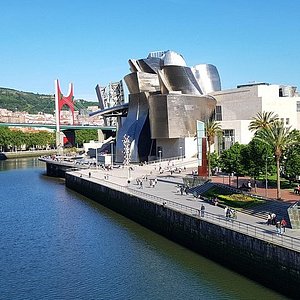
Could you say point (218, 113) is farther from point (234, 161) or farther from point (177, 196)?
point (177, 196)

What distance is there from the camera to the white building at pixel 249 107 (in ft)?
219

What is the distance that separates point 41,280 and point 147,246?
8.45 metres

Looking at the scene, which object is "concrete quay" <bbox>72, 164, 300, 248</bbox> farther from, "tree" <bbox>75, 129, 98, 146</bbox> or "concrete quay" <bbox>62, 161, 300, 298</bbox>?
"tree" <bbox>75, 129, 98, 146</bbox>

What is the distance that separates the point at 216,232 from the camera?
26.3 m

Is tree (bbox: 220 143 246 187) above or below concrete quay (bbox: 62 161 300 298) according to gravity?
above

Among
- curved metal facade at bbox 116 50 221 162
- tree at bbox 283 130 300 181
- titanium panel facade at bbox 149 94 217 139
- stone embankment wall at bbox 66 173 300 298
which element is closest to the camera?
stone embankment wall at bbox 66 173 300 298

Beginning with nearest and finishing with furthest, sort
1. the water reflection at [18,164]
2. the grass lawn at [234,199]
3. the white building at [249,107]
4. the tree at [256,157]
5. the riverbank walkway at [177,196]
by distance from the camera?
1. the riverbank walkway at [177,196]
2. the grass lawn at [234,199]
3. the tree at [256,157]
4. the white building at [249,107]
5. the water reflection at [18,164]

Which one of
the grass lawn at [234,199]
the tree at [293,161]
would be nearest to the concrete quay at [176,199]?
the grass lawn at [234,199]

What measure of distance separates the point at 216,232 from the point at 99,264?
21.4ft

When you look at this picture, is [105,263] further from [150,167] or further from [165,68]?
[165,68]

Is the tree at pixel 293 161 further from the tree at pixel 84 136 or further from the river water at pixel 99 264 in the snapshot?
the tree at pixel 84 136

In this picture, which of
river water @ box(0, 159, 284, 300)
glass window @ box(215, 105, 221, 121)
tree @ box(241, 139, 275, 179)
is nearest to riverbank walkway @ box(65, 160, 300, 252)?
river water @ box(0, 159, 284, 300)

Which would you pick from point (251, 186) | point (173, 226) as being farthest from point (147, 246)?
point (251, 186)

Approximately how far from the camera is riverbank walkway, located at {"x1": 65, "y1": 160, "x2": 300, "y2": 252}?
23358 millimetres
